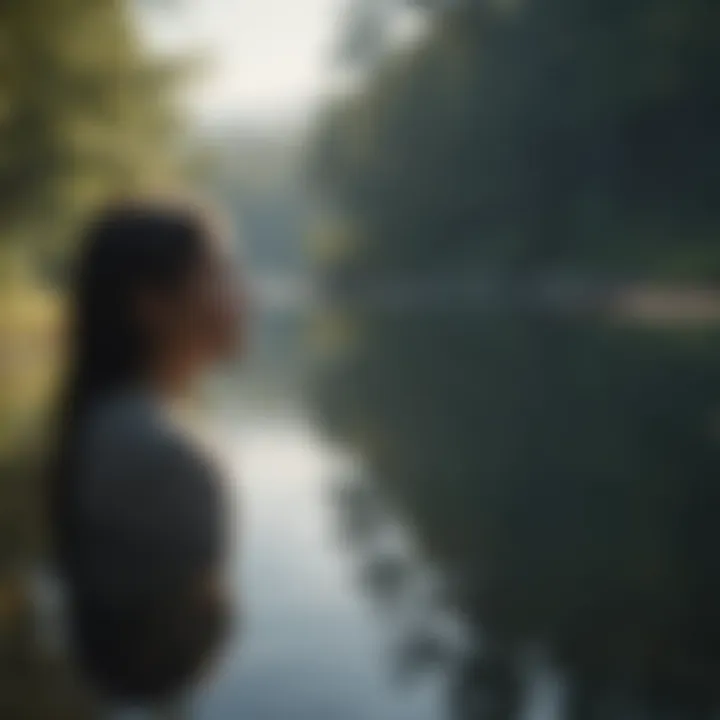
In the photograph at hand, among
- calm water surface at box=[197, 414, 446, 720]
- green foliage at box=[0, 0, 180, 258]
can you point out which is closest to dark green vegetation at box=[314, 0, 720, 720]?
calm water surface at box=[197, 414, 446, 720]

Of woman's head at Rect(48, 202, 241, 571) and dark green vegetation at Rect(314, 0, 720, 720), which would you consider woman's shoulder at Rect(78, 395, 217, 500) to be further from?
dark green vegetation at Rect(314, 0, 720, 720)

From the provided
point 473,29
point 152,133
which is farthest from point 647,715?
point 473,29

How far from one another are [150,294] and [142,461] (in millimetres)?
118

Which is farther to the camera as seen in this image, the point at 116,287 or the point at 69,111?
the point at 69,111

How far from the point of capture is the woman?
2.93 ft

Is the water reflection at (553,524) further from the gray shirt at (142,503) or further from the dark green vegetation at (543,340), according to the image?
the gray shirt at (142,503)

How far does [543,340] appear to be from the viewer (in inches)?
543

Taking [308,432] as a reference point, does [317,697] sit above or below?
below

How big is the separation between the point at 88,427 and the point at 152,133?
1068 cm

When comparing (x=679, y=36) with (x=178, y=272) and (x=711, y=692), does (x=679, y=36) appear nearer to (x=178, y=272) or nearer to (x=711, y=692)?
(x=711, y=692)

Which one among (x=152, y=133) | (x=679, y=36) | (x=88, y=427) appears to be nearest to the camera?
(x=88, y=427)

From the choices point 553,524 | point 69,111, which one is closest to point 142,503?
point 553,524

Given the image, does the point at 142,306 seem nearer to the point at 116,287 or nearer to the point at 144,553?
the point at 116,287

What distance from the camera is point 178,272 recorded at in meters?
0.95
